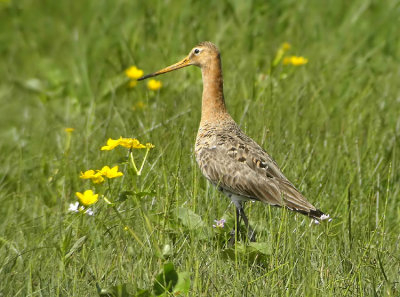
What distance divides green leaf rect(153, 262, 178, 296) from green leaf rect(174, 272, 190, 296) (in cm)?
2

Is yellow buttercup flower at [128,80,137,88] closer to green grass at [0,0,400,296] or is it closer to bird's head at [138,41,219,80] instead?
green grass at [0,0,400,296]

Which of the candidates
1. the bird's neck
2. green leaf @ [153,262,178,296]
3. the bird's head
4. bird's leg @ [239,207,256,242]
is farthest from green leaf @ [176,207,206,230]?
the bird's head

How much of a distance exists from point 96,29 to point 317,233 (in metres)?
4.61

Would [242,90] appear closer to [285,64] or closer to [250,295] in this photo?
[285,64]

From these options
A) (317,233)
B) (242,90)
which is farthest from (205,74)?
(317,233)

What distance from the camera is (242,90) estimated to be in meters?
6.90

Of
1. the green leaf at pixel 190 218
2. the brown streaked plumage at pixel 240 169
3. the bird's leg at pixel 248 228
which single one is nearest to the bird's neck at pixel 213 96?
the brown streaked plumage at pixel 240 169

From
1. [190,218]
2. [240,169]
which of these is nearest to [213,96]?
[240,169]

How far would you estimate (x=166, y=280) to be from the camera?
3.76 m

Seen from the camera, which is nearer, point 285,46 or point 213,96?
point 213,96

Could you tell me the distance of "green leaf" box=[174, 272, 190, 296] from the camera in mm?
3742

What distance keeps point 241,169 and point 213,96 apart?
802 millimetres

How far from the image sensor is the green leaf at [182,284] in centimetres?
374

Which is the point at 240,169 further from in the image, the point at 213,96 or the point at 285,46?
the point at 285,46
